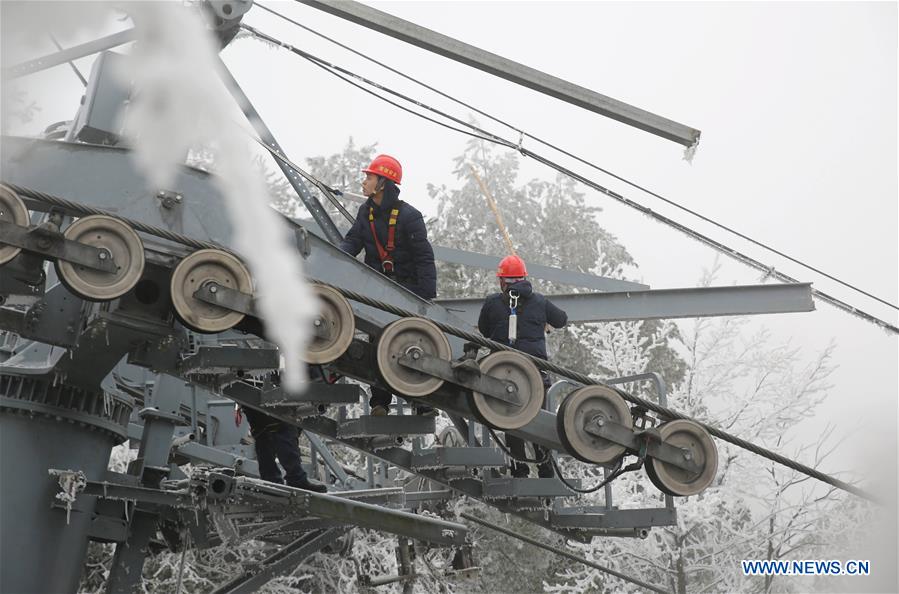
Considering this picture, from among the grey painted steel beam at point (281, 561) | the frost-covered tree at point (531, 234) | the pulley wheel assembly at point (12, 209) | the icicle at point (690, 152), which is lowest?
the grey painted steel beam at point (281, 561)

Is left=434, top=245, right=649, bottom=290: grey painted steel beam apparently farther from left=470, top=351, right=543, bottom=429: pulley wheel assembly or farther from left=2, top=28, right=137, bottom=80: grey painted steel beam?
A: left=2, top=28, right=137, bottom=80: grey painted steel beam

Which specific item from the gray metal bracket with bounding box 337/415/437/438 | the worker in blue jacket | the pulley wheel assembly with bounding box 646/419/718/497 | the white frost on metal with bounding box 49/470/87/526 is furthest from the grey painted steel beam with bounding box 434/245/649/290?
the white frost on metal with bounding box 49/470/87/526

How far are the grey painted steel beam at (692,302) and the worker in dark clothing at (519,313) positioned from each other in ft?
3.05

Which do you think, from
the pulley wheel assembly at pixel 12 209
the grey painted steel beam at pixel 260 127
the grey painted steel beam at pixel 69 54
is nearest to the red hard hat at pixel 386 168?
the grey painted steel beam at pixel 260 127

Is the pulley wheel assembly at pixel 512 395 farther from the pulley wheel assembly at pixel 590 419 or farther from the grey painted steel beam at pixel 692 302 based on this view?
the grey painted steel beam at pixel 692 302

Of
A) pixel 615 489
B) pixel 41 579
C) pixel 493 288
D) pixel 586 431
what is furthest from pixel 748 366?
pixel 41 579

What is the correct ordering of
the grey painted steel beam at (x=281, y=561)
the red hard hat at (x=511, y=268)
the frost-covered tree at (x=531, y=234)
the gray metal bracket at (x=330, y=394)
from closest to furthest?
the gray metal bracket at (x=330, y=394), the red hard hat at (x=511, y=268), the grey painted steel beam at (x=281, y=561), the frost-covered tree at (x=531, y=234)

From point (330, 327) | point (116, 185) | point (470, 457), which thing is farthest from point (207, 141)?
point (470, 457)

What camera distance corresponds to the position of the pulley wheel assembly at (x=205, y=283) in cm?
754

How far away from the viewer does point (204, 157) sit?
29281mm

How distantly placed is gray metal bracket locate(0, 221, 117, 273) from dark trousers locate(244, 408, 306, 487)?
9.22 feet

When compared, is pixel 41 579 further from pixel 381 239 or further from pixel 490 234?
pixel 490 234

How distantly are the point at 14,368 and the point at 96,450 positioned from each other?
108 cm

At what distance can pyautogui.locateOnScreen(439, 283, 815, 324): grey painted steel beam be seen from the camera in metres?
10.7
